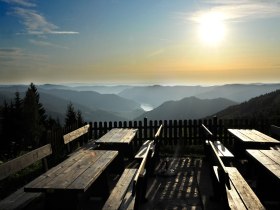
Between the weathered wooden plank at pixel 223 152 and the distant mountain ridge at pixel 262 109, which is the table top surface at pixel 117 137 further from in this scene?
the distant mountain ridge at pixel 262 109

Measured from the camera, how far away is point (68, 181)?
469cm

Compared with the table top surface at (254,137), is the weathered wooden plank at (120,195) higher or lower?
lower

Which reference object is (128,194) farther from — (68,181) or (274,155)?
(274,155)

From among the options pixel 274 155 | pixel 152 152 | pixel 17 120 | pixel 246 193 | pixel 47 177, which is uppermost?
pixel 274 155

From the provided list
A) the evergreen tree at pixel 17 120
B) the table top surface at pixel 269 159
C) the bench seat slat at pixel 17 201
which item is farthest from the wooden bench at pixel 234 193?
the evergreen tree at pixel 17 120

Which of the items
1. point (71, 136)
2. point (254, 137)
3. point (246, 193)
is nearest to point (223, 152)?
point (254, 137)

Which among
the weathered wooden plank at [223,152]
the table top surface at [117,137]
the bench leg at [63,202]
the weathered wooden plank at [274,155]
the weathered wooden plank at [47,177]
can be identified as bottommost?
the bench leg at [63,202]

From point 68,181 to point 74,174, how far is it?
1.26ft

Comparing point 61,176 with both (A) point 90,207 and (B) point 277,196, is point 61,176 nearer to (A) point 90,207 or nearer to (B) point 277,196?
(A) point 90,207

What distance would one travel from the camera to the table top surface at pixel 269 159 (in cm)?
509

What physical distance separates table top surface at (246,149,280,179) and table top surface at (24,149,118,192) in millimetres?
2809

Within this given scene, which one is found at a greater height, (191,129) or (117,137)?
(117,137)

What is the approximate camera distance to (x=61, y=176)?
4.98 metres

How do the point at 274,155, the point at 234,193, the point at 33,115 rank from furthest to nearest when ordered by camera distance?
the point at 33,115, the point at 274,155, the point at 234,193
